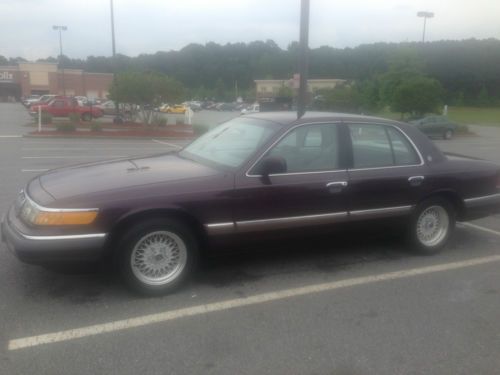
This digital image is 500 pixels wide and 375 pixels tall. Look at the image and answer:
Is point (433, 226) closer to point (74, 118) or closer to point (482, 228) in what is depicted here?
point (482, 228)

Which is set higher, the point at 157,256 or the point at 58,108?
the point at 157,256

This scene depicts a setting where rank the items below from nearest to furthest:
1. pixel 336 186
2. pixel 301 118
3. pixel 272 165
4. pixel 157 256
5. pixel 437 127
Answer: pixel 157 256 < pixel 272 165 < pixel 336 186 < pixel 301 118 < pixel 437 127

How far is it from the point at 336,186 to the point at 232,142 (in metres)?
1.17

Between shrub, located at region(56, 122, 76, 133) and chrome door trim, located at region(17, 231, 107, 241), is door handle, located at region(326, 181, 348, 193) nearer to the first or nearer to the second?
chrome door trim, located at region(17, 231, 107, 241)

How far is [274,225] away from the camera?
4574 millimetres

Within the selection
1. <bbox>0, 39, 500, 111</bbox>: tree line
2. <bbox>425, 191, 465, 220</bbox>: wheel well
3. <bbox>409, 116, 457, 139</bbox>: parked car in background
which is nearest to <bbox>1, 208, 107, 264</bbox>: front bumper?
<bbox>425, 191, 465, 220</bbox>: wheel well

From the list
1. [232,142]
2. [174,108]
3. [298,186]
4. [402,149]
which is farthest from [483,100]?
[298,186]

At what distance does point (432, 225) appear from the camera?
557cm

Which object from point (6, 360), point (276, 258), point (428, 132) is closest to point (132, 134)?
point (428, 132)

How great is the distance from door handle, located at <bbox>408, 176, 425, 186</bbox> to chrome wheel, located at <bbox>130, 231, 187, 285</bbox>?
252cm

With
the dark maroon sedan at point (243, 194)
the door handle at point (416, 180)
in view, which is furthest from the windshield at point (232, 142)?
the door handle at point (416, 180)

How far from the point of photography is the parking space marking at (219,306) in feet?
11.5

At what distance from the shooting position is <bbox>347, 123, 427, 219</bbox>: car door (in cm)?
497

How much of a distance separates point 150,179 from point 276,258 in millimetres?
1707
